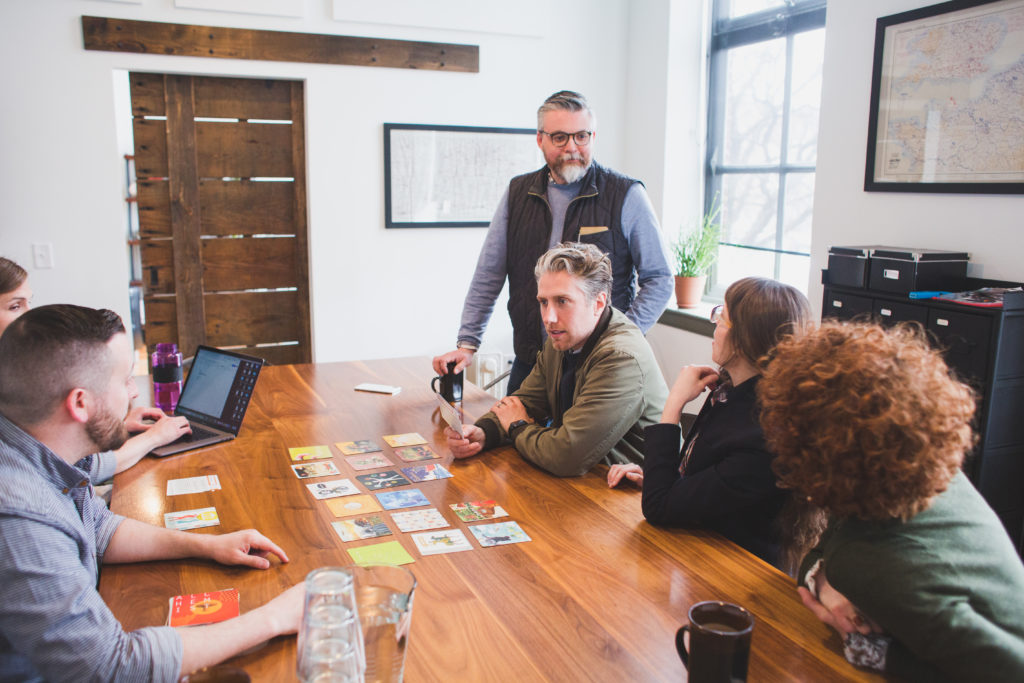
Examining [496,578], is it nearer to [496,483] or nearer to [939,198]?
[496,483]

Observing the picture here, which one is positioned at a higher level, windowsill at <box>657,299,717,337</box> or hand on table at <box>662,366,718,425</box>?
hand on table at <box>662,366,718,425</box>

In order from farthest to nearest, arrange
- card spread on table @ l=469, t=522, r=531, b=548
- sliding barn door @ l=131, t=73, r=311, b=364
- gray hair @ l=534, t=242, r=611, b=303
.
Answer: sliding barn door @ l=131, t=73, r=311, b=364, gray hair @ l=534, t=242, r=611, b=303, card spread on table @ l=469, t=522, r=531, b=548

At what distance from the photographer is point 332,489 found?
1824 mm

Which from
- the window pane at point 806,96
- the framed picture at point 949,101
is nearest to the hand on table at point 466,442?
the framed picture at point 949,101

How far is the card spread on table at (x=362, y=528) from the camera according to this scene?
158 cm

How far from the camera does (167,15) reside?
392 centimetres

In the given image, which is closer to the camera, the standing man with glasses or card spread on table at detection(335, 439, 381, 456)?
card spread on table at detection(335, 439, 381, 456)

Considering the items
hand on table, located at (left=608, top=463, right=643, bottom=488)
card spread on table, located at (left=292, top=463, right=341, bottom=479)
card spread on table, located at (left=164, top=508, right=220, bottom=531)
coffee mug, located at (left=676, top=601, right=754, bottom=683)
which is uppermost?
coffee mug, located at (left=676, top=601, right=754, bottom=683)

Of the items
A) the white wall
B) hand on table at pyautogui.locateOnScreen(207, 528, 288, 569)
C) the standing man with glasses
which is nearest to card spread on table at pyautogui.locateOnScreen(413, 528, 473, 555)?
hand on table at pyautogui.locateOnScreen(207, 528, 288, 569)

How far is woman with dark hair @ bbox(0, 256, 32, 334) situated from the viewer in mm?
2363

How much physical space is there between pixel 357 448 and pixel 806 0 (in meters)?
3.27

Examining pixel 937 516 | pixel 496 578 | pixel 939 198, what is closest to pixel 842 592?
pixel 937 516

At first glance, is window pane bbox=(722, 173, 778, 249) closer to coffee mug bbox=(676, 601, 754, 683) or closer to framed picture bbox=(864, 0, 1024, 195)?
framed picture bbox=(864, 0, 1024, 195)

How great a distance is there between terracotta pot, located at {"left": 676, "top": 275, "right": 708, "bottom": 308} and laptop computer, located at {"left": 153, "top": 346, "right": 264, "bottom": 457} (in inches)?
108
